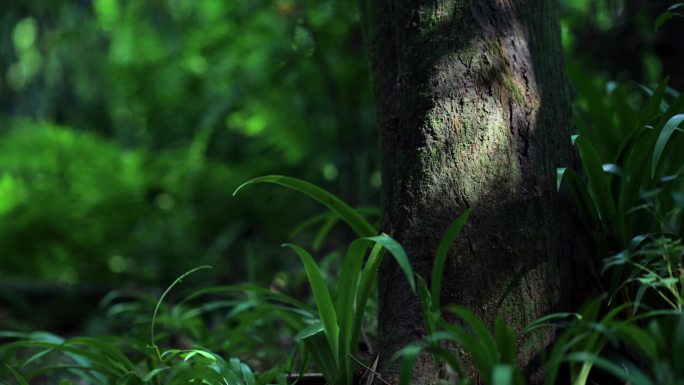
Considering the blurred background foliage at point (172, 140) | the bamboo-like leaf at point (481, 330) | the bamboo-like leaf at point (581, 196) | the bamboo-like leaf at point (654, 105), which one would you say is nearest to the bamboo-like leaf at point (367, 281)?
the bamboo-like leaf at point (481, 330)

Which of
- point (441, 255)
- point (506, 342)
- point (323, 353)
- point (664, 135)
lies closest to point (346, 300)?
point (323, 353)

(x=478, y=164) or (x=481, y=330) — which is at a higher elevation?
(x=478, y=164)

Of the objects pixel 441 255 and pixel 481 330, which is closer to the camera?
pixel 481 330

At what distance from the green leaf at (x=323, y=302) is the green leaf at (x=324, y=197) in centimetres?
14

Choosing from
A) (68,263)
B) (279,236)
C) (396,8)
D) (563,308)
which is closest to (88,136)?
(68,263)

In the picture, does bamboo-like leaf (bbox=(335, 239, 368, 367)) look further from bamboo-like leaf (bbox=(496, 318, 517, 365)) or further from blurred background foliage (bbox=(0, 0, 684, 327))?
blurred background foliage (bbox=(0, 0, 684, 327))

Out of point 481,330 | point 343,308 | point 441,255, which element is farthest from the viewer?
point 343,308

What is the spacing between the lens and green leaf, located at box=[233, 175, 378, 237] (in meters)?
1.47

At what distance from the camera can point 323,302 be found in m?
1.41

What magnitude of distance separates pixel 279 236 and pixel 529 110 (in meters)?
3.61

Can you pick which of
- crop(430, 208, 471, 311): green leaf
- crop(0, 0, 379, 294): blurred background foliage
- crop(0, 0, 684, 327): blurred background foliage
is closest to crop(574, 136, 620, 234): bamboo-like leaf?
crop(430, 208, 471, 311): green leaf

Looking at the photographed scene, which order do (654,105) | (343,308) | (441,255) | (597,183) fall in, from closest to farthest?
1. (441,255)
2. (343,308)
3. (597,183)
4. (654,105)

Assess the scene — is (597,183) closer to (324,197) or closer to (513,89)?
(513,89)

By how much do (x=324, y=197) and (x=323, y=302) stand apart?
245mm
